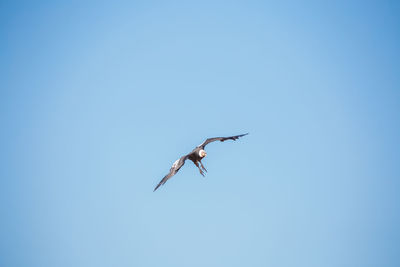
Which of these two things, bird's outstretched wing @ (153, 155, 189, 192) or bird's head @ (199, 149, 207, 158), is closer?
bird's outstretched wing @ (153, 155, 189, 192)

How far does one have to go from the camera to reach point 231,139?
90.6 feet

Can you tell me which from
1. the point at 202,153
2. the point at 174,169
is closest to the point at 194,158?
the point at 202,153

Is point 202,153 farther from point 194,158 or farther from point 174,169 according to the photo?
point 174,169

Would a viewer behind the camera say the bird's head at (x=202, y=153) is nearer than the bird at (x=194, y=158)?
No

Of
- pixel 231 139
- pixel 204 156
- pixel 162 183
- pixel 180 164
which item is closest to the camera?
pixel 162 183

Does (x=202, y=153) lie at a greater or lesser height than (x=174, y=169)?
greater

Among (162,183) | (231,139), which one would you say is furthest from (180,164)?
(231,139)

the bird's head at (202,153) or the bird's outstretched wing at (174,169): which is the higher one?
the bird's head at (202,153)

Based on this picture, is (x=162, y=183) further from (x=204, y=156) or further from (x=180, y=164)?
(x=204, y=156)

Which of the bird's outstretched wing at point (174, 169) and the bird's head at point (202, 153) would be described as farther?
the bird's head at point (202, 153)

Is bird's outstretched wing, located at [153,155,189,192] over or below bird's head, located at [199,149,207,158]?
below

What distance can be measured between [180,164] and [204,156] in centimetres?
339

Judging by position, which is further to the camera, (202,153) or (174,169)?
(202,153)

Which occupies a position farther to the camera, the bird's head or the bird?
the bird's head
